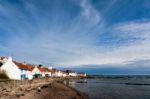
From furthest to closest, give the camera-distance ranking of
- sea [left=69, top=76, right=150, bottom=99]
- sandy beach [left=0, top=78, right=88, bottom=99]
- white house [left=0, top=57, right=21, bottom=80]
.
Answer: white house [left=0, top=57, right=21, bottom=80] < sea [left=69, top=76, right=150, bottom=99] < sandy beach [left=0, top=78, right=88, bottom=99]

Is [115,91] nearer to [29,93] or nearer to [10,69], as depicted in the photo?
[29,93]

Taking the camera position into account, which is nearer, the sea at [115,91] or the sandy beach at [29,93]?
the sandy beach at [29,93]

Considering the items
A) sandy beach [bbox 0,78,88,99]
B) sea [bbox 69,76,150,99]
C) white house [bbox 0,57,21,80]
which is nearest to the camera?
sandy beach [bbox 0,78,88,99]

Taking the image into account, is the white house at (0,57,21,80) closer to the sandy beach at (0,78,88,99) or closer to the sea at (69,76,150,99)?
the sea at (69,76,150,99)

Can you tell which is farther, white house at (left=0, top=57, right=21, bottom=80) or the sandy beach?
white house at (left=0, top=57, right=21, bottom=80)

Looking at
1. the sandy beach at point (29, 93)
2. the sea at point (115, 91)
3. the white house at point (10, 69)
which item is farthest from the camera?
the white house at point (10, 69)

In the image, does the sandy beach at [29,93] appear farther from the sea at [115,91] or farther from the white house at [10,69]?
the white house at [10,69]

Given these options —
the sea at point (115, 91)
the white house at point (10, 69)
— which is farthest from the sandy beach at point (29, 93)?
the white house at point (10, 69)

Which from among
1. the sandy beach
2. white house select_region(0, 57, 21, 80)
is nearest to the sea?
the sandy beach

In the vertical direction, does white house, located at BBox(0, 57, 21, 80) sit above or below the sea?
above

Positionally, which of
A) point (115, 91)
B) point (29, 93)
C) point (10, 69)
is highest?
point (10, 69)

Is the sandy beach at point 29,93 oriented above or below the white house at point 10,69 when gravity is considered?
below

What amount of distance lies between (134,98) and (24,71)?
5355 cm

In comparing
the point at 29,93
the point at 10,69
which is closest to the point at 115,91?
the point at 29,93
